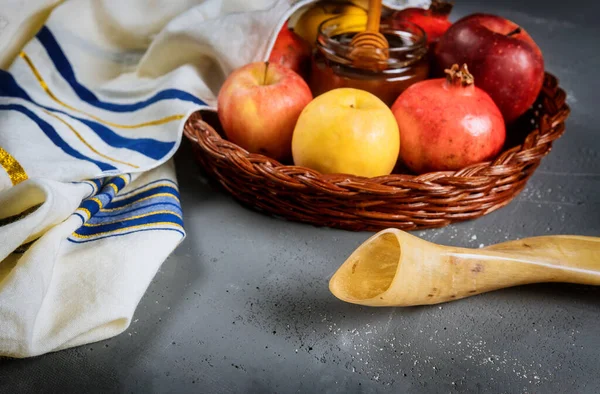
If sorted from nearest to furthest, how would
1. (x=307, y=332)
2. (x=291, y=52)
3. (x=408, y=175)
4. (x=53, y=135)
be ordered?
(x=307, y=332) < (x=408, y=175) < (x=53, y=135) < (x=291, y=52)

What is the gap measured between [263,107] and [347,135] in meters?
0.13

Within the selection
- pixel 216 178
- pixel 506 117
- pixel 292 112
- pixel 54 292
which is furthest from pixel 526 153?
pixel 54 292

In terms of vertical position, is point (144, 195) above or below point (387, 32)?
below

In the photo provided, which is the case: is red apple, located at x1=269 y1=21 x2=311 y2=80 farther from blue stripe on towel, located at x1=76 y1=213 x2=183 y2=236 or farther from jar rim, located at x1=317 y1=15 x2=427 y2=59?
blue stripe on towel, located at x1=76 y1=213 x2=183 y2=236

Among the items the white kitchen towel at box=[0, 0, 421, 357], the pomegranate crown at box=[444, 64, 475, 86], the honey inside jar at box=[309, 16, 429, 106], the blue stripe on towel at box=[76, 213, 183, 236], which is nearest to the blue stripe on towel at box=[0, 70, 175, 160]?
the white kitchen towel at box=[0, 0, 421, 357]

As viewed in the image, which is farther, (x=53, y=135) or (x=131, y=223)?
(x=53, y=135)

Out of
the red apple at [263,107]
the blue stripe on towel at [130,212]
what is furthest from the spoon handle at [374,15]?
the blue stripe on towel at [130,212]

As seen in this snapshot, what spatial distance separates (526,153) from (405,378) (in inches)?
13.2

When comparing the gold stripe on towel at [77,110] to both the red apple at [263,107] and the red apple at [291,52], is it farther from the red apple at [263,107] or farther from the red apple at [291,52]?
the red apple at [291,52]

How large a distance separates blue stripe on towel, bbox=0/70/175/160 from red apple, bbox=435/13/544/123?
408mm

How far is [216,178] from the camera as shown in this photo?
876 millimetres

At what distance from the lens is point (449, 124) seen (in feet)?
2.54

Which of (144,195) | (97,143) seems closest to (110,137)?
(97,143)

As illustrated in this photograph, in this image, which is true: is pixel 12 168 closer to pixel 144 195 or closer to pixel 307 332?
pixel 144 195
